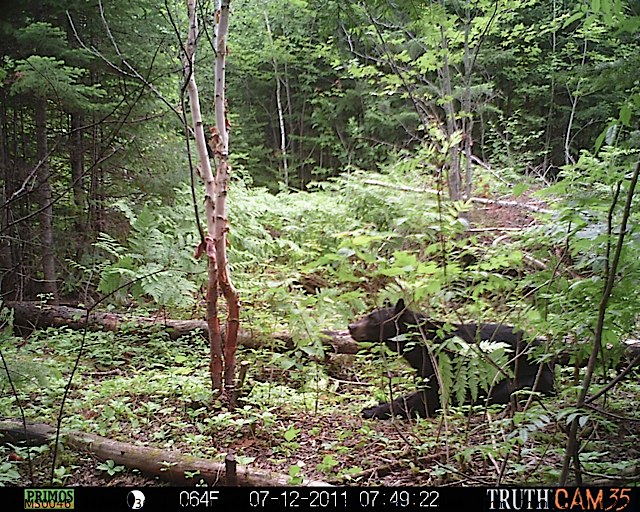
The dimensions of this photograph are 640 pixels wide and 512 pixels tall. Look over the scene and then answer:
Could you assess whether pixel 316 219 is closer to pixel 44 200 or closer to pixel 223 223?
pixel 44 200

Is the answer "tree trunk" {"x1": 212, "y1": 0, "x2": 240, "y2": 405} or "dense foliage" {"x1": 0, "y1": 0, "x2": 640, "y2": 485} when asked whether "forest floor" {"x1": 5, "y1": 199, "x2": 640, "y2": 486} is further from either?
"tree trunk" {"x1": 212, "y1": 0, "x2": 240, "y2": 405}

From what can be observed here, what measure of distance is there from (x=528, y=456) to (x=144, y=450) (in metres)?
2.12

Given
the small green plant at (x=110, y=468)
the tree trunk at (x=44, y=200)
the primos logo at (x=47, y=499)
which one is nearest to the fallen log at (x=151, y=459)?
the small green plant at (x=110, y=468)

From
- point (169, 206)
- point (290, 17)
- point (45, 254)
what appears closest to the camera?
point (45, 254)

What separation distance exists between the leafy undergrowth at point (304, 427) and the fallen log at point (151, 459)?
0.19 feet

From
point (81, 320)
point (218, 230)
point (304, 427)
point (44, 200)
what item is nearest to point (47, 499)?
point (304, 427)

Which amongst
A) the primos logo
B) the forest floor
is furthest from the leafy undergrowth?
the primos logo

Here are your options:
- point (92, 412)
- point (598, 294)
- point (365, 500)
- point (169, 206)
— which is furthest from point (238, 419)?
point (169, 206)

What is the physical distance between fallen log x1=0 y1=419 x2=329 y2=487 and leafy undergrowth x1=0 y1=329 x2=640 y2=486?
58 mm

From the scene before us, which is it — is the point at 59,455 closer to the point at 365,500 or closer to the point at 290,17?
the point at 365,500

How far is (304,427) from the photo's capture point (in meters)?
3.26

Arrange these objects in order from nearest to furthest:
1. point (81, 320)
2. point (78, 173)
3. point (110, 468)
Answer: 1. point (110, 468)
2. point (81, 320)
3. point (78, 173)

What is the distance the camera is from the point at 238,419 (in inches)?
131

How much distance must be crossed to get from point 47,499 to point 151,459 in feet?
2.26
